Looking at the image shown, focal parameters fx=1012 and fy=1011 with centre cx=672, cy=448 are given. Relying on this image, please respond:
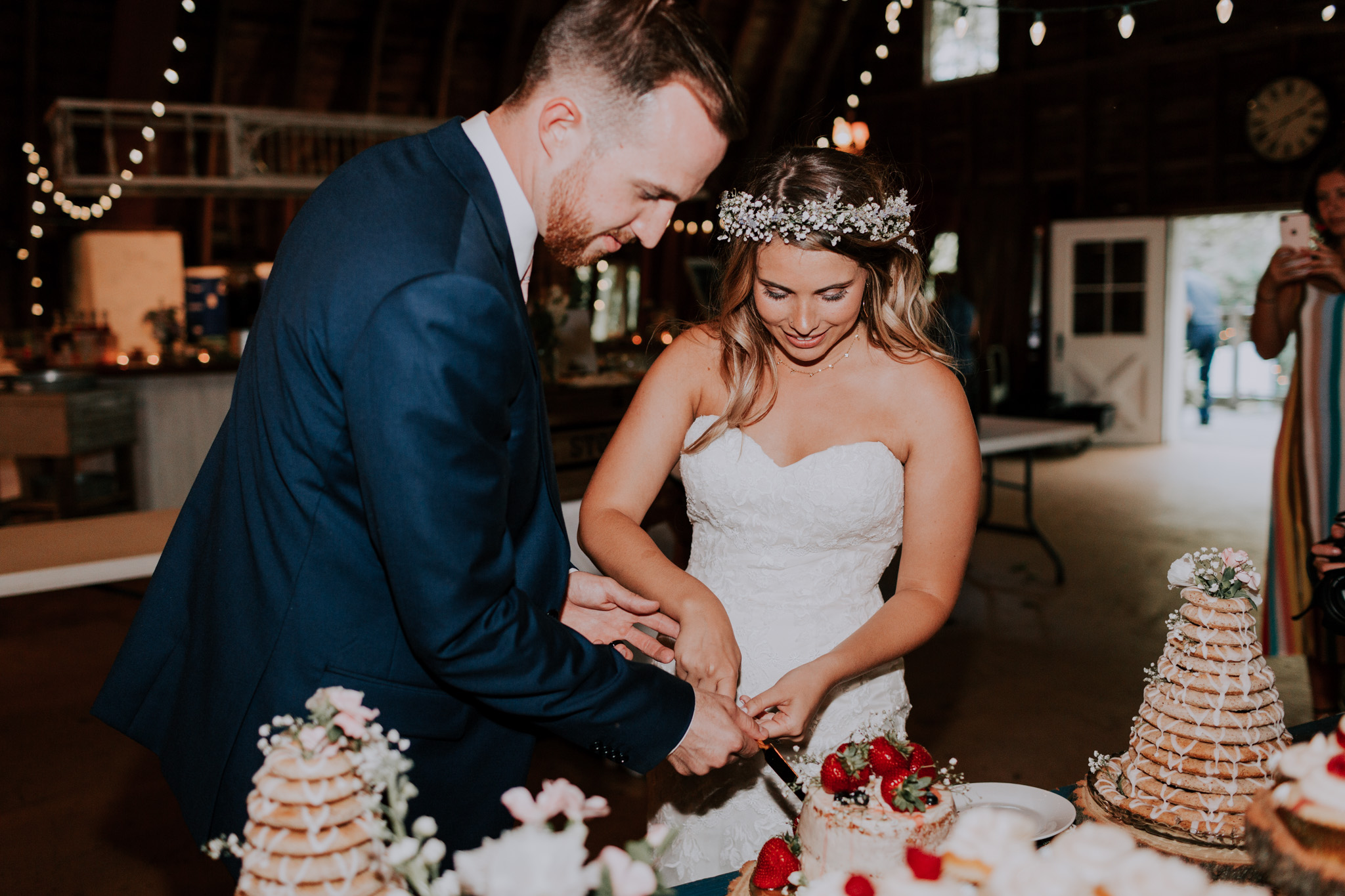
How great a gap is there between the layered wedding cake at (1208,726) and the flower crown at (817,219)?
Result: 0.81m

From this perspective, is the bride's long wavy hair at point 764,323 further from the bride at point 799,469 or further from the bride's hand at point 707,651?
the bride's hand at point 707,651

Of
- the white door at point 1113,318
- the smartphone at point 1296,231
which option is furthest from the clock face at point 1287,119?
the smartphone at point 1296,231

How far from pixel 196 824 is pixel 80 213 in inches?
376

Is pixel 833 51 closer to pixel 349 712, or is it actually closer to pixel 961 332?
pixel 961 332

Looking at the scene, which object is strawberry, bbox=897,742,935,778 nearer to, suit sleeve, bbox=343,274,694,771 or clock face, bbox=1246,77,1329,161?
suit sleeve, bbox=343,274,694,771

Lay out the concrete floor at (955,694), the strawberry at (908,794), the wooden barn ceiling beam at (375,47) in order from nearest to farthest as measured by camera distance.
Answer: the strawberry at (908,794) → the concrete floor at (955,694) → the wooden barn ceiling beam at (375,47)

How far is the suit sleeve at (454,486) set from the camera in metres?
1.01

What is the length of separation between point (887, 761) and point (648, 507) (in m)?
0.89

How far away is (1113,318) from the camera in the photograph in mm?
10531

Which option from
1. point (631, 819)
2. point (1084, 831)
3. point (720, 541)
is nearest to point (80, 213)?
point (631, 819)

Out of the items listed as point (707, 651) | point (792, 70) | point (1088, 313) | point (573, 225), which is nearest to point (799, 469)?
point (707, 651)

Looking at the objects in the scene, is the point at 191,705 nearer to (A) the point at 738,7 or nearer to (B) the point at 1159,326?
(B) the point at 1159,326

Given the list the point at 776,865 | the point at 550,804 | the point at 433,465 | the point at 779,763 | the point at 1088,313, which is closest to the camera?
the point at 550,804

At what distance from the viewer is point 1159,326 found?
1023 cm
